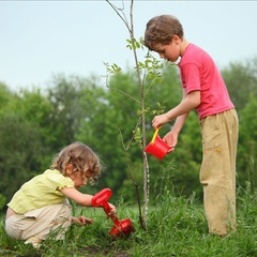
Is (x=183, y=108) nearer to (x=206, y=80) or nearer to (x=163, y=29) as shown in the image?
(x=206, y=80)

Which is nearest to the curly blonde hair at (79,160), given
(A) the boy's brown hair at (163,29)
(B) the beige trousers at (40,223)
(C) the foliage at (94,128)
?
(B) the beige trousers at (40,223)

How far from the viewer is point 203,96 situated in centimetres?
416

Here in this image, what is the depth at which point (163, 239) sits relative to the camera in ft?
13.4

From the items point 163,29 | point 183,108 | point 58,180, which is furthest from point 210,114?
point 58,180

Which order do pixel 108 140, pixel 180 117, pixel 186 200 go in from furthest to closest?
1. pixel 108 140
2. pixel 186 200
3. pixel 180 117

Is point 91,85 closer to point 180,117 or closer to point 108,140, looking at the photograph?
point 108,140

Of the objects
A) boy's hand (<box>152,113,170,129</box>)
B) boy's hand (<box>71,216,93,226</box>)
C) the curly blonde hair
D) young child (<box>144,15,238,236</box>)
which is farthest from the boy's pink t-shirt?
boy's hand (<box>71,216,93,226</box>)

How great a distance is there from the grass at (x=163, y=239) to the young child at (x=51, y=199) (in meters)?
0.09

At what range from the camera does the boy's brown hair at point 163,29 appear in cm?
408

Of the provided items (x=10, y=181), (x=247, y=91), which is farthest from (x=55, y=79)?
(x=247, y=91)

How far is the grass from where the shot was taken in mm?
3854

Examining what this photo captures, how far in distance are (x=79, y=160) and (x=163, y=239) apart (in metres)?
0.76

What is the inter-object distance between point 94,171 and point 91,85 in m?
44.5

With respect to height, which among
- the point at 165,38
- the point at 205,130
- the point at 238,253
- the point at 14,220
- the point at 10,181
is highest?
the point at 165,38
